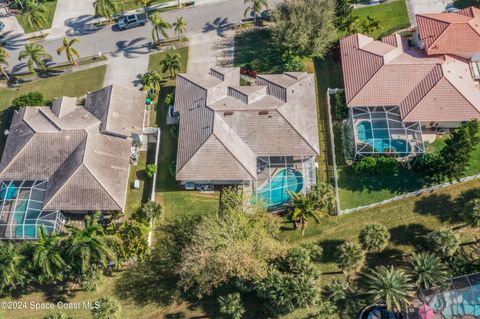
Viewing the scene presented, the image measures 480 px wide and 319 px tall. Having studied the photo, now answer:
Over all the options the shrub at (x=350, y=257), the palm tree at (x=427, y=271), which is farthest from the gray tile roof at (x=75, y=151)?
the palm tree at (x=427, y=271)

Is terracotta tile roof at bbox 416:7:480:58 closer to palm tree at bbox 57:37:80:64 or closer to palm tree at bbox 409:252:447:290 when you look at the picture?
palm tree at bbox 409:252:447:290

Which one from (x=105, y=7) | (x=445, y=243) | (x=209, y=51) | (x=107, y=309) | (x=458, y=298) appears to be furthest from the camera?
(x=209, y=51)

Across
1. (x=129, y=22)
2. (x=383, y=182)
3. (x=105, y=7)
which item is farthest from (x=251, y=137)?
(x=129, y=22)

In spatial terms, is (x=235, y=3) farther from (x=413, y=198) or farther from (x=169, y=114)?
(x=413, y=198)

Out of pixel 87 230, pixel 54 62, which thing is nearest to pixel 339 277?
pixel 87 230

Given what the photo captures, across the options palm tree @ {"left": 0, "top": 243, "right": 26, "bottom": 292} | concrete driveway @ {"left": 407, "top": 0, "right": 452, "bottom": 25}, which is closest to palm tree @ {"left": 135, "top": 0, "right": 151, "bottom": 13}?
palm tree @ {"left": 0, "top": 243, "right": 26, "bottom": 292}

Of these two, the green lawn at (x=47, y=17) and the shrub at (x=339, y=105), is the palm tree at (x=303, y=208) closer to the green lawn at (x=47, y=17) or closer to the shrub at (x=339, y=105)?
the shrub at (x=339, y=105)

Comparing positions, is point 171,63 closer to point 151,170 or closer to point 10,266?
point 151,170
